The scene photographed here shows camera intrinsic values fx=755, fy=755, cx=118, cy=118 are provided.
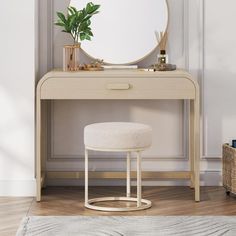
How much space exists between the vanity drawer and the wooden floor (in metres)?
0.62

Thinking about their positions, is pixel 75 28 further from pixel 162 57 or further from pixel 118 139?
pixel 118 139

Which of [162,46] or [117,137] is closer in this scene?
[117,137]

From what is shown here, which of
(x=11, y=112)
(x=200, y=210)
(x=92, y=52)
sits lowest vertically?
(x=200, y=210)

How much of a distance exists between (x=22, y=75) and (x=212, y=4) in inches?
50.5

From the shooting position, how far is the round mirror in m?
4.76

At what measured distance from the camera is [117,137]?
409cm

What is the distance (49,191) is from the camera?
472 centimetres

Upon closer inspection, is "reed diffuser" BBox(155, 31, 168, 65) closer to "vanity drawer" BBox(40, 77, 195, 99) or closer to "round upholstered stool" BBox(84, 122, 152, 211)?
"vanity drawer" BBox(40, 77, 195, 99)

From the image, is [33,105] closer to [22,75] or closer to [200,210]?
[22,75]

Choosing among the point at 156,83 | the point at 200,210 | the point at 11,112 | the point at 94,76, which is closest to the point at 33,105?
the point at 11,112

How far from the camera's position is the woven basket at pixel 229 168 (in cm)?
448

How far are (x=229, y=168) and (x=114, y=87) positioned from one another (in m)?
0.88

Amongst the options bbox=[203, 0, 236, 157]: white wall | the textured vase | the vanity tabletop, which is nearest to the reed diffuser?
the vanity tabletop

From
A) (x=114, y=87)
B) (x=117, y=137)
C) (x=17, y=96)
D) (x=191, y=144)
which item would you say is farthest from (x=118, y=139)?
(x=191, y=144)
